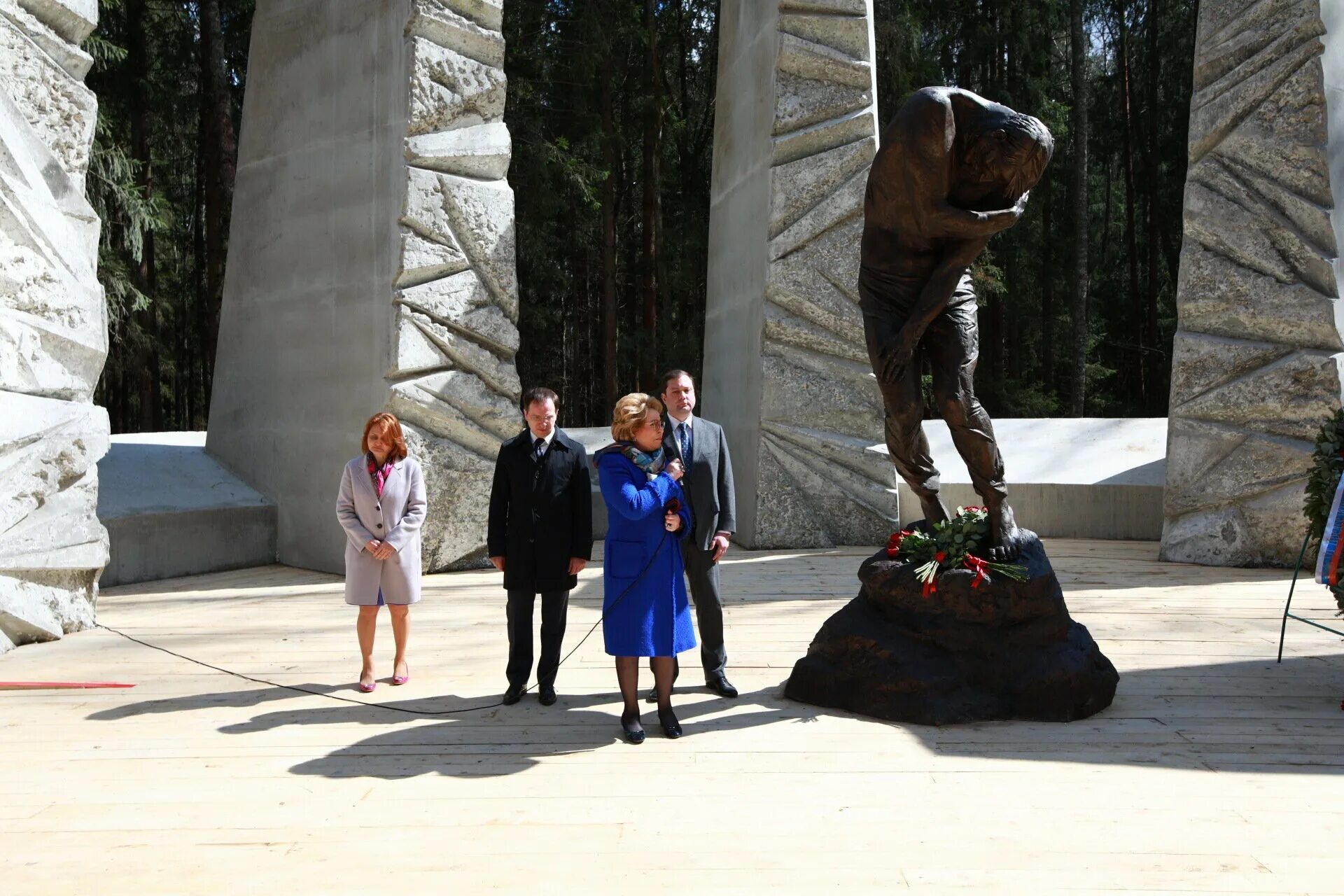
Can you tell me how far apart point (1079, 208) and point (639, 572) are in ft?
53.4

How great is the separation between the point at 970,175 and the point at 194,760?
12.5ft

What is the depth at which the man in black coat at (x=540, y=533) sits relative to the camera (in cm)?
483

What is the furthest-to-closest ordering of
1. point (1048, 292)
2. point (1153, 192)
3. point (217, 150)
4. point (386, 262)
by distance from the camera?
point (1153, 192)
point (1048, 292)
point (217, 150)
point (386, 262)

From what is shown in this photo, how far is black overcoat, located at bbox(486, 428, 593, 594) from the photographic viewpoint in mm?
4828

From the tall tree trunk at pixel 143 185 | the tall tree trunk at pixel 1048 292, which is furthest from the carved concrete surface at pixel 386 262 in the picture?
the tall tree trunk at pixel 1048 292

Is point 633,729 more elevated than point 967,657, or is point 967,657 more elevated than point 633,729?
point 967,657

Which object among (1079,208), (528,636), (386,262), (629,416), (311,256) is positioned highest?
(1079,208)

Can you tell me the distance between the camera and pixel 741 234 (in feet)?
36.8

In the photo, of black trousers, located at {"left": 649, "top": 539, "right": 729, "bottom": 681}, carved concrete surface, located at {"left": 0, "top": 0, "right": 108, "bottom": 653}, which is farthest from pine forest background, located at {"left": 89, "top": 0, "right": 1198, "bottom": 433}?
black trousers, located at {"left": 649, "top": 539, "right": 729, "bottom": 681}

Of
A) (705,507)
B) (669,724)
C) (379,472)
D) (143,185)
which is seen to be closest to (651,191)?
(143,185)

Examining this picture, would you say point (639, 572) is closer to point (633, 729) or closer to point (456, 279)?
point (633, 729)

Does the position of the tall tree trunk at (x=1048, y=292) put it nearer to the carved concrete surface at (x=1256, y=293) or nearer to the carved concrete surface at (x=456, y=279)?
the carved concrete surface at (x=1256, y=293)

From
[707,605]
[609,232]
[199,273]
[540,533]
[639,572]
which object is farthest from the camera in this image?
[199,273]

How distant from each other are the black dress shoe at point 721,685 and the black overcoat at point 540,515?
2.47ft
